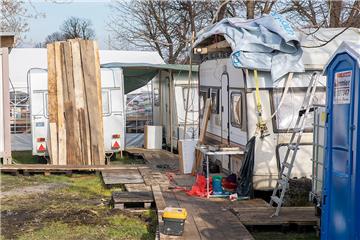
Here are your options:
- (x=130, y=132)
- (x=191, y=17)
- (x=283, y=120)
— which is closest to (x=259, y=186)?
(x=283, y=120)

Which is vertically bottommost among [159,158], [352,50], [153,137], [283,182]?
[159,158]

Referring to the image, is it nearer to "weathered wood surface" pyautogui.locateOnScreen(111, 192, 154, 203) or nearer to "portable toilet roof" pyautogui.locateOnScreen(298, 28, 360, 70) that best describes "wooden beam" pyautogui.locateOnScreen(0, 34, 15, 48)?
"weathered wood surface" pyautogui.locateOnScreen(111, 192, 154, 203)

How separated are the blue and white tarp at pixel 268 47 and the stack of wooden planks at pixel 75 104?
534cm

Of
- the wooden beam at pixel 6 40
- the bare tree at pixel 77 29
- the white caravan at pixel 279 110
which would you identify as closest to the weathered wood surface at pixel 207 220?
the white caravan at pixel 279 110

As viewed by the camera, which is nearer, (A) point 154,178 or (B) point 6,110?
(A) point 154,178

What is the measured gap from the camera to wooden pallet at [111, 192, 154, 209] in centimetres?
880

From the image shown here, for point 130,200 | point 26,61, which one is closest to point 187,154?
point 130,200

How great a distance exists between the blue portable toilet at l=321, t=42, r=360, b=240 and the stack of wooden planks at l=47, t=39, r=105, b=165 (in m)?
8.97

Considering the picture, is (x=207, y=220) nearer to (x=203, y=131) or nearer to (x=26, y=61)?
(x=203, y=131)

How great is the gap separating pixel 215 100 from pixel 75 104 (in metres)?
4.25

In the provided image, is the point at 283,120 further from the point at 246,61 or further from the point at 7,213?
the point at 7,213

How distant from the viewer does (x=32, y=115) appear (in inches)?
567

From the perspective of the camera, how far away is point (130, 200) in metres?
8.80

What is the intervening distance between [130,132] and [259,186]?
9.41m
